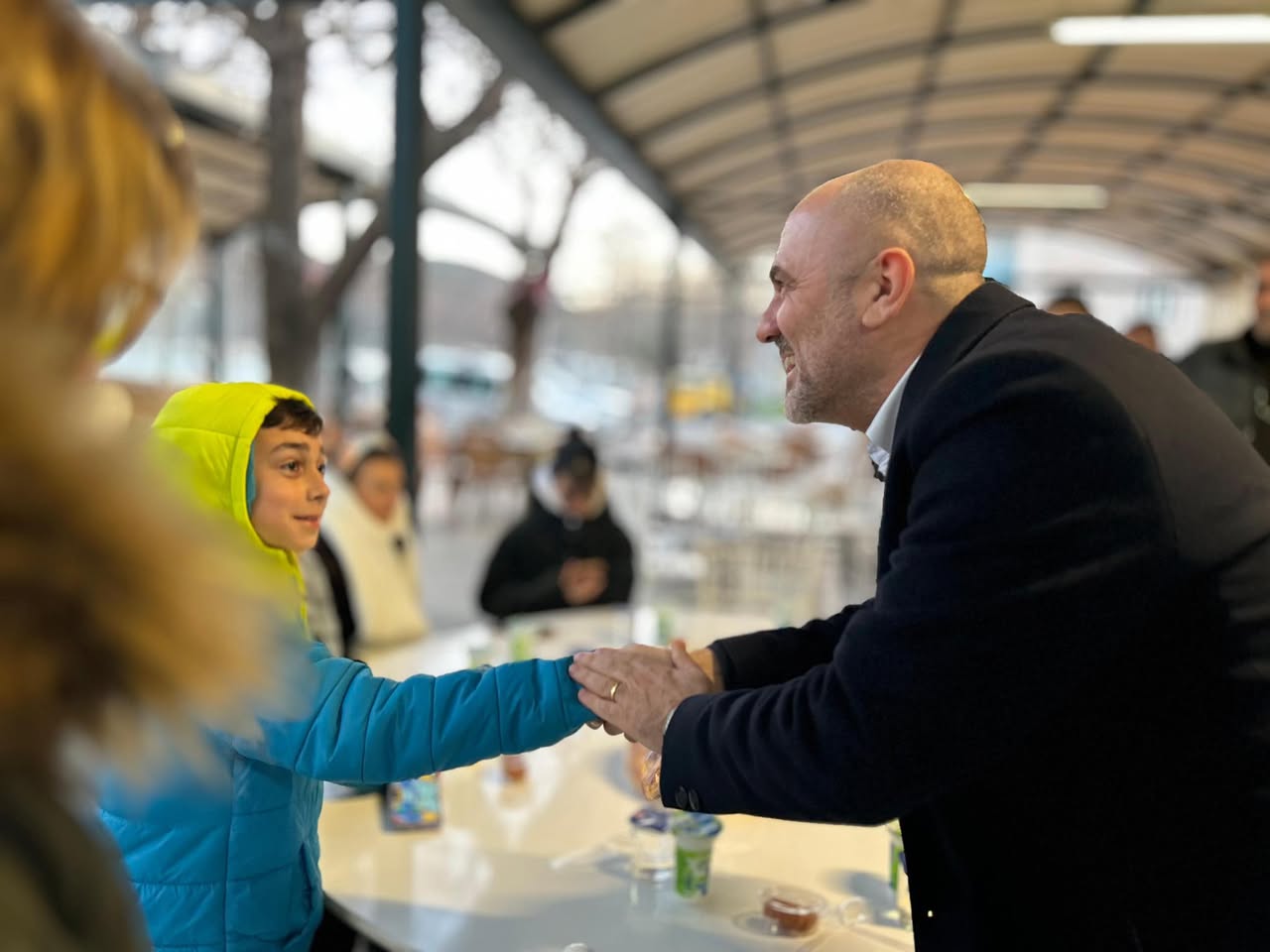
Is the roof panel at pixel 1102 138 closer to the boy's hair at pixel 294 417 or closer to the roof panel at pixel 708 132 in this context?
the roof panel at pixel 708 132

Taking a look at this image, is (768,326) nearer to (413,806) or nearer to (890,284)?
(890,284)

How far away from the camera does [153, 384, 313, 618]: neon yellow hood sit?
5.76 feet

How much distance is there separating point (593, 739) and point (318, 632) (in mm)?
848

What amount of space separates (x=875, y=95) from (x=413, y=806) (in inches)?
329

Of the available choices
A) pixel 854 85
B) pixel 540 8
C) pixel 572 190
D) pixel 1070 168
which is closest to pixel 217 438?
pixel 540 8

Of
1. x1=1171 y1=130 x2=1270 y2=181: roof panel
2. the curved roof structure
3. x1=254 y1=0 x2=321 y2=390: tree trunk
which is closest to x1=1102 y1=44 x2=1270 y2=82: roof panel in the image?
the curved roof structure

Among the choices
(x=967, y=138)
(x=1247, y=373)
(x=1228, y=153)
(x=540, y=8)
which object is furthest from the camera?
(x=1228, y=153)

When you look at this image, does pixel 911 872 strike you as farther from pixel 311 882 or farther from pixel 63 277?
pixel 63 277

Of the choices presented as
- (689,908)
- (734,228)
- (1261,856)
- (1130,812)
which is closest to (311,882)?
(689,908)

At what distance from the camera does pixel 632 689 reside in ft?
6.05

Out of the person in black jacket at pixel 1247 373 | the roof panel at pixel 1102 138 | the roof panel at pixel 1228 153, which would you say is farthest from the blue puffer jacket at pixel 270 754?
the roof panel at pixel 1228 153

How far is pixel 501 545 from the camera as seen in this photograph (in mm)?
5051

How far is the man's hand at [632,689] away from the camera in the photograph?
5.92ft

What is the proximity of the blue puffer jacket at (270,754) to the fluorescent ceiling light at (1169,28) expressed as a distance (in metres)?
6.59
